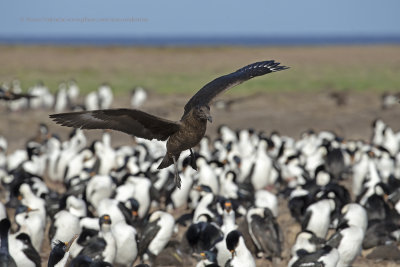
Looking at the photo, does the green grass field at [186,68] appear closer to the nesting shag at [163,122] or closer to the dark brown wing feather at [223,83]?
the dark brown wing feather at [223,83]

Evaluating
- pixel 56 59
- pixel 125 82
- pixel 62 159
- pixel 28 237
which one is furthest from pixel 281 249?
pixel 56 59

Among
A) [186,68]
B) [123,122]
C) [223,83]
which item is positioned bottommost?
[186,68]

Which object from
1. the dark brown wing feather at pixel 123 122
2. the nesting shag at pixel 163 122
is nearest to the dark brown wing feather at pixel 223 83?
the nesting shag at pixel 163 122

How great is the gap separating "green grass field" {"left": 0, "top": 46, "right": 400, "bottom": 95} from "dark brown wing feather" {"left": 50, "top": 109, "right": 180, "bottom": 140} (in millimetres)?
24794

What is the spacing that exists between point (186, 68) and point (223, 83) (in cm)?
3886

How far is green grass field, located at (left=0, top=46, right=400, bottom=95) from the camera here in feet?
119

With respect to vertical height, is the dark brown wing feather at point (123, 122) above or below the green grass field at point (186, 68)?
above

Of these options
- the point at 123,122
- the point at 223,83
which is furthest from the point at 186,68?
the point at 123,122

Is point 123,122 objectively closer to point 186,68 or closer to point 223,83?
point 223,83

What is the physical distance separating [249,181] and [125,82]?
2336 cm

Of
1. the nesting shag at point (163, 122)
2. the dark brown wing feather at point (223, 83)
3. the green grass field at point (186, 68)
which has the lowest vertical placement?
the green grass field at point (186, 68)

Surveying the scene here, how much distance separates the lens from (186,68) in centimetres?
4678

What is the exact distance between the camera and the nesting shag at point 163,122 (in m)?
7.14

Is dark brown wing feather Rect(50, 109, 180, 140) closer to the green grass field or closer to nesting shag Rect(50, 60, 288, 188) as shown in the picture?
nesting shag Rect(50, 60, 288, 188)
